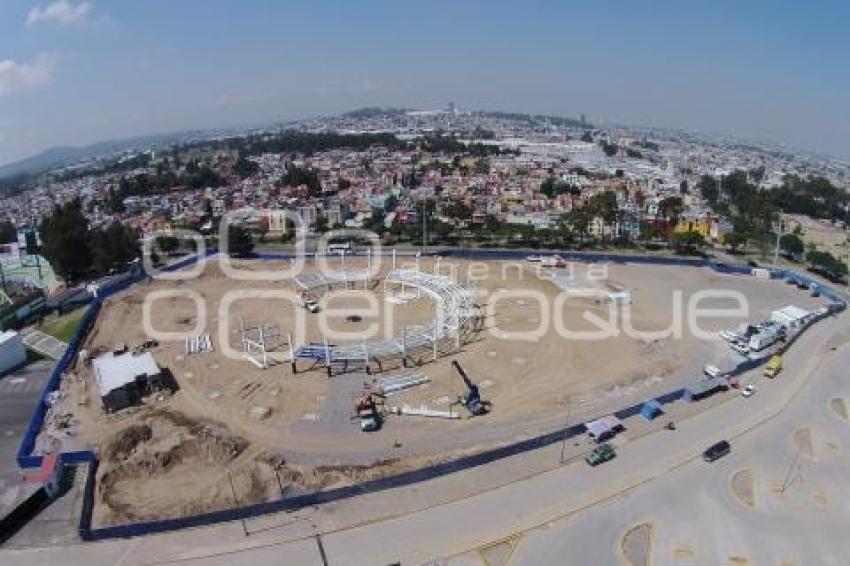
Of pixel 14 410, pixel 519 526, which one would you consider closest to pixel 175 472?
pixel 14 410

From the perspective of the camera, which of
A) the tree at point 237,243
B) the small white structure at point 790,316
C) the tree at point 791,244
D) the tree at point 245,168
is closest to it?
the small white structure at point 790,316

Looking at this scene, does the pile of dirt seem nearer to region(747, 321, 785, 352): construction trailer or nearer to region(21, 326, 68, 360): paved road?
region(21, 326, 68, 360): paved road

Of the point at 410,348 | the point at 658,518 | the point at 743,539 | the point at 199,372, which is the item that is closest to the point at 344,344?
the point at 410,348

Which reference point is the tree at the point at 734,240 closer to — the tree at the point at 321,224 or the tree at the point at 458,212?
the tree at the point at 458,212

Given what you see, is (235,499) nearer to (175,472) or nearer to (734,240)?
(175,472)

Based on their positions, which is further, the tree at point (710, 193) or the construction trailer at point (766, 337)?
the tree at point (710, 193)

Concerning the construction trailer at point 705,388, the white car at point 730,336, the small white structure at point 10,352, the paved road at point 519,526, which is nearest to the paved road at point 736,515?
the paved road at point 519,526
